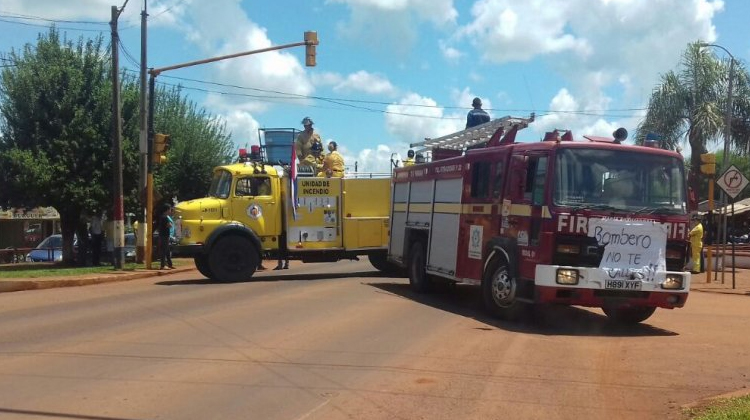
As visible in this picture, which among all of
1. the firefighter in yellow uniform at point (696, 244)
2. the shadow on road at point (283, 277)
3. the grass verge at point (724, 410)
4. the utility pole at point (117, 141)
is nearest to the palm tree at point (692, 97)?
the firefighter in yellow uniform at point (696, 244)

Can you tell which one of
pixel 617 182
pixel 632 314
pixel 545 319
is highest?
pixel 617 182

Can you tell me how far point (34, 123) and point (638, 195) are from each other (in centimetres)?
2013

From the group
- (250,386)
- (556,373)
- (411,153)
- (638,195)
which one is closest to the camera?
(250,386)

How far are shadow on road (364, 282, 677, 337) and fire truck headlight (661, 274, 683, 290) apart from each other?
68cm

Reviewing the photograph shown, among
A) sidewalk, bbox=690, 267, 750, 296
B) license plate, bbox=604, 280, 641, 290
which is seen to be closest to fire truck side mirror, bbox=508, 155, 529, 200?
license plate, bbox=604, 280, 641, 290

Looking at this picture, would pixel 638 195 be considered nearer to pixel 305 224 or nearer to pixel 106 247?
pixel 305 224

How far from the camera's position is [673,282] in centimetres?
1075

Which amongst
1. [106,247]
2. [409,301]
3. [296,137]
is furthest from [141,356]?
[106,247]

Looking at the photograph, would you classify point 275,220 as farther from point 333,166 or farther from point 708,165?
point 708,165

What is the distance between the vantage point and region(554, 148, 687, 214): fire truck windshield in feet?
34.7

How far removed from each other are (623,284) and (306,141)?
37.0 ft

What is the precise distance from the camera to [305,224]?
19.1 metres

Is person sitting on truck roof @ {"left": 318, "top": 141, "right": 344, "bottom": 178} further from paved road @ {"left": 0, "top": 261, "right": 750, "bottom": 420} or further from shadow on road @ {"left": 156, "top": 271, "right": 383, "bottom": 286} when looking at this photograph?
paved road @ {"left": 0, "top": 261, "right": 750, "bottom": 420}

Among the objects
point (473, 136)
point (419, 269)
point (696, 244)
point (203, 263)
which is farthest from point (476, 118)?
point (696, 244)
